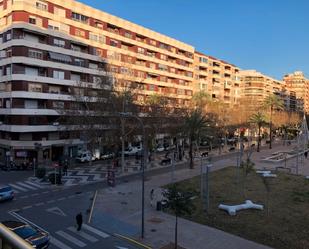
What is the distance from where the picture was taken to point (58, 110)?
5200cm

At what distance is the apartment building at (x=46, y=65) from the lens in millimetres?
49625

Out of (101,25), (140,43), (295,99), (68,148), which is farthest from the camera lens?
(295,99)

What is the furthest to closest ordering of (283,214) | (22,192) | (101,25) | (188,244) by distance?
(101,25), (22,192), (283,214), (188,244)

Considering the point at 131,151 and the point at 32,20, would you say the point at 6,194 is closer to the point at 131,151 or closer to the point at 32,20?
the point at 32,20

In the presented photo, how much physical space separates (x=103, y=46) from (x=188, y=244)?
5049cm

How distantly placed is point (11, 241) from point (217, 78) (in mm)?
108700

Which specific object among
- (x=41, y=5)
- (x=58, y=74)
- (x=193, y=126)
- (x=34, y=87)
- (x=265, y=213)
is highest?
(x=41, y=5)

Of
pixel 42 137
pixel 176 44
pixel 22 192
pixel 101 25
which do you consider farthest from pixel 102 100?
pixel 176 44

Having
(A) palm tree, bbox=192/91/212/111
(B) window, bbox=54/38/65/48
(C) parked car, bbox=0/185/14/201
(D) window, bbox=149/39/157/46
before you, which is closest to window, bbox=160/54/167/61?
(D) window, bbox=149/39/157/46

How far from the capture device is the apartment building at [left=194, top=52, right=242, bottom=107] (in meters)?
98.7

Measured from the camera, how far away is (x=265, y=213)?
26.0m

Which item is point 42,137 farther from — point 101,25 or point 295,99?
point 295,99

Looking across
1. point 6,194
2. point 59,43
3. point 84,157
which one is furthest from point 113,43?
point 6,194

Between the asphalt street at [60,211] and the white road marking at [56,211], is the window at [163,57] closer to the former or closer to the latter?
the asphalt street at [60,211]
